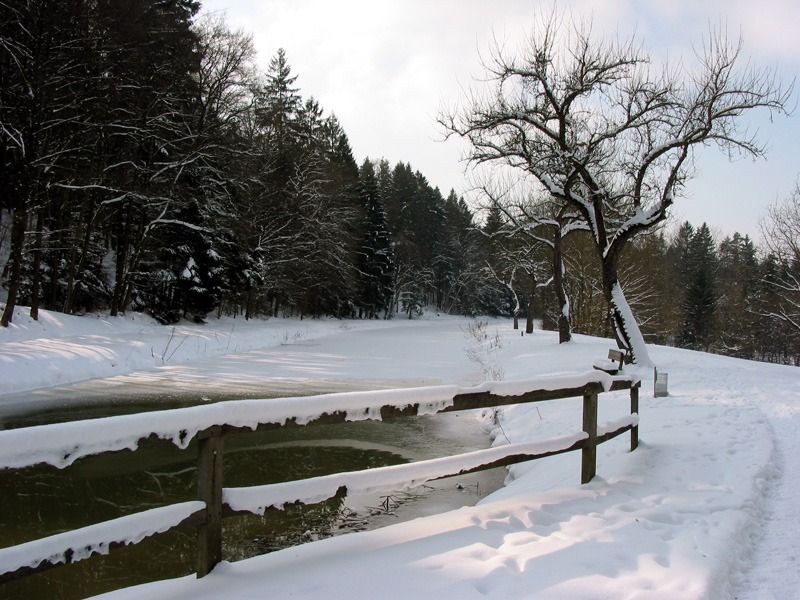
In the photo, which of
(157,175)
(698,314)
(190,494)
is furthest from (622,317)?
(698,314)

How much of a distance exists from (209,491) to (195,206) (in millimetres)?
23460

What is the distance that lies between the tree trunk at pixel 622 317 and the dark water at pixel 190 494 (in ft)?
22.6

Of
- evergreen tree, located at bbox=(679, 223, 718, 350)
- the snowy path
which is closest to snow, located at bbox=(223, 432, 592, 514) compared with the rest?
the snowy path

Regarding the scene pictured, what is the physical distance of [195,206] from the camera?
23.5 meters

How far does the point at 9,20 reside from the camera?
13.5 meters

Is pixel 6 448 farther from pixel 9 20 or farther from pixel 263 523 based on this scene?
pixel 9 20

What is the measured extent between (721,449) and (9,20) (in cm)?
1929

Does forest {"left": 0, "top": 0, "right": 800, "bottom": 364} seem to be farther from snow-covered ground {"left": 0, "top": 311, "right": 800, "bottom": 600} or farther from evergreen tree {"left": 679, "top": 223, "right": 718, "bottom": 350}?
snow-covered ground {"left": 0, "top": 311, "right": 800, "bottom": 600}

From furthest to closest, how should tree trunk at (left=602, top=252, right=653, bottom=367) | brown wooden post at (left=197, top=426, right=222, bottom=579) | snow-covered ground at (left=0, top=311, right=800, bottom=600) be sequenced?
tree trunk at (left=602, top=252, right=653, bottom=367), snow-covered ground at (left=0, top=311, right=800, bottom=600), brown wooden post at (left=197, top=426, right=222, bottom=579)

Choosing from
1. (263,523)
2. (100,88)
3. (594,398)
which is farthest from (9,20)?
(594,398)

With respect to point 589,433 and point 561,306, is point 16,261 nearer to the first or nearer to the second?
point 589,433

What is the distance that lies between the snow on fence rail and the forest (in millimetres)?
15036

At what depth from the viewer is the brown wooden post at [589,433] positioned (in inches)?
176

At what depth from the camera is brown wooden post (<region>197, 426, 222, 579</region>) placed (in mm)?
2518
